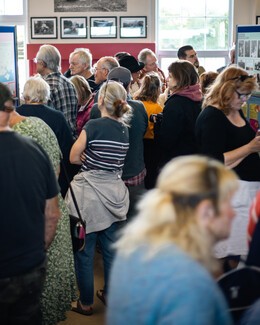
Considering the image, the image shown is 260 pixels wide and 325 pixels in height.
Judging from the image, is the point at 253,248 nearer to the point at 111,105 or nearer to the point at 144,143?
the point at 111,105

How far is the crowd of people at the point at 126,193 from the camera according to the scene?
164cm

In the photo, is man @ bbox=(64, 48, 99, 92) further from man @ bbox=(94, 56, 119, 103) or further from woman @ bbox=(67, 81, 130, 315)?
woman @ bbox=(67, 81, 130, 315)

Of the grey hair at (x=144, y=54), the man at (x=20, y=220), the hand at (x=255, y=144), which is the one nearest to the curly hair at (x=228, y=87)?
the hand at (x=255, y=144)

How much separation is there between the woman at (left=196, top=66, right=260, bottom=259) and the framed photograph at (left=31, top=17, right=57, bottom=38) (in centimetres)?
729

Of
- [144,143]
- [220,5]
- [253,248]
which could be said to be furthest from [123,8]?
[253,248]

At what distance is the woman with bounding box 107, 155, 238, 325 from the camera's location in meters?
1.58

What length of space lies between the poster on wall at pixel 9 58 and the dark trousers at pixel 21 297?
3.75 m

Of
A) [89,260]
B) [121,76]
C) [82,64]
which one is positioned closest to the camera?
[89,260]

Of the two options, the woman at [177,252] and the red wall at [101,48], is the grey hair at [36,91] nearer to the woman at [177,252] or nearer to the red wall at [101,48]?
the woman at [177,252]

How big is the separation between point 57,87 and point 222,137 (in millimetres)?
1918

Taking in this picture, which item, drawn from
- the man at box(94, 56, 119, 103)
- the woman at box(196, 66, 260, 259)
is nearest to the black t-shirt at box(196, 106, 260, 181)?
the woman at box(196, 66, 260, 259)

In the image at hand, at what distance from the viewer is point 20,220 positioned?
2.46 metres

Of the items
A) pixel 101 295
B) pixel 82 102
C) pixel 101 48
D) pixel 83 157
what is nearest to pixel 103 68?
pixel 82 102

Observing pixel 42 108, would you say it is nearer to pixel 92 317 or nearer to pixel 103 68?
pixel 92 317
